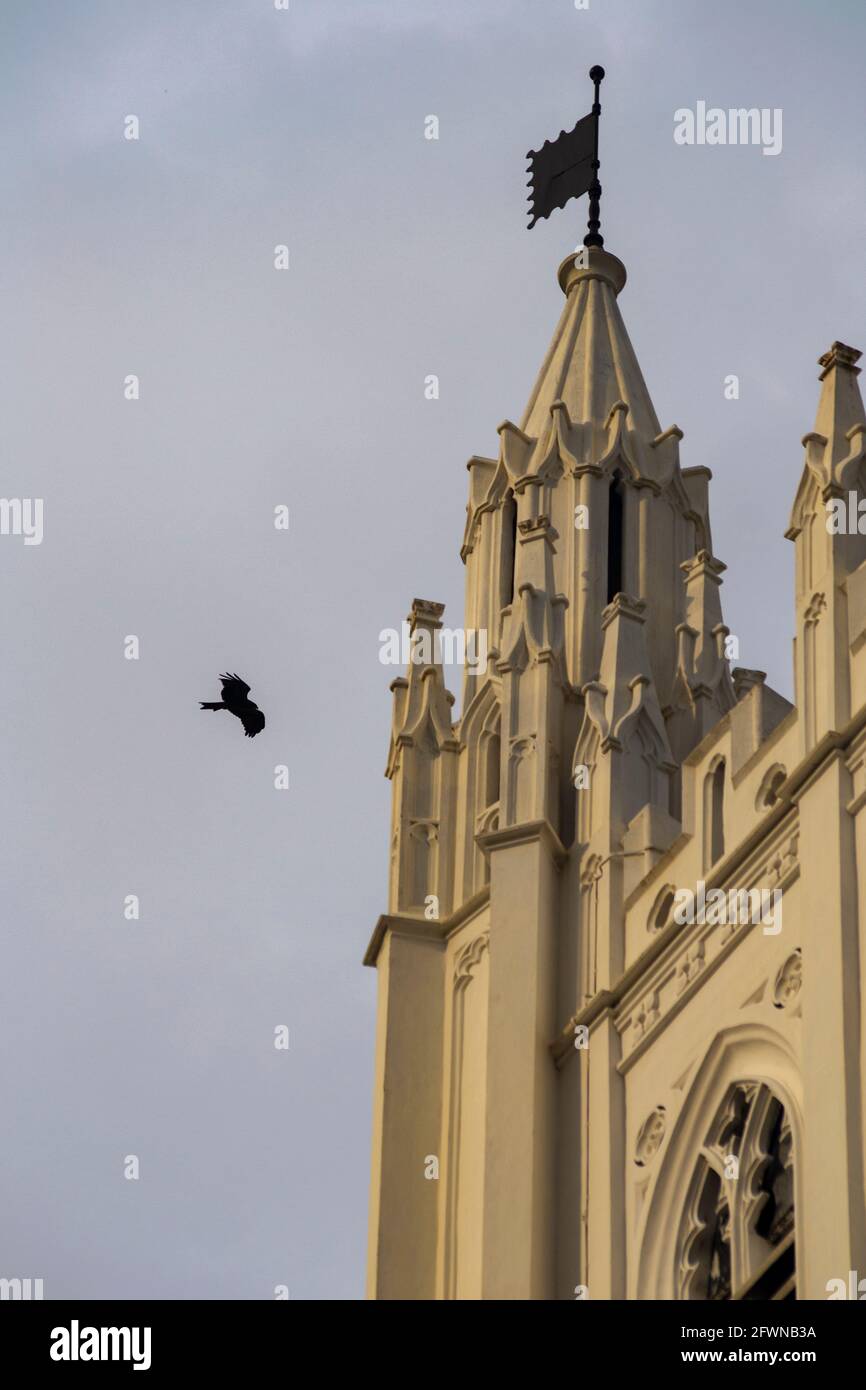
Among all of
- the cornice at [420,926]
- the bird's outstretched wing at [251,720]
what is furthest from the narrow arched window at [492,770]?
the bird's outstretched wing at [251,720]

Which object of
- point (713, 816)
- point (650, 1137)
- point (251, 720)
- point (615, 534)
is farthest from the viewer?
point (615, 534)

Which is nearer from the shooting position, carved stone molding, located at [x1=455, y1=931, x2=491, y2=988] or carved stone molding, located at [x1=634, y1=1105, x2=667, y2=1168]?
carved stone molding, located at [x1=634, y1=1105, x2=667, y2=1168]

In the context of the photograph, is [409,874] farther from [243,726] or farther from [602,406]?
[602,406]

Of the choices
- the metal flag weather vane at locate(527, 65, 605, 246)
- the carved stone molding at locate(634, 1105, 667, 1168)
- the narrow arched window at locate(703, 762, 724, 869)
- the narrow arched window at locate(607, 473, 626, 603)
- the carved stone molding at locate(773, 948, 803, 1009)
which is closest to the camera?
the carved stone molding at locate(773, 948, 803, 1009)

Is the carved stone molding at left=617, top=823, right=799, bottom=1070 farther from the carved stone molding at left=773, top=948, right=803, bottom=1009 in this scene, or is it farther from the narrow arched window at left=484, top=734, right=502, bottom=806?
the narrow arched window at left=484, top=734, right=502, bottom=806

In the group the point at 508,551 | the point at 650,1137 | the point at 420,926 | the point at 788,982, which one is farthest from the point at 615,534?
the point at 788,982

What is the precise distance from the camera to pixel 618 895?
34938mm

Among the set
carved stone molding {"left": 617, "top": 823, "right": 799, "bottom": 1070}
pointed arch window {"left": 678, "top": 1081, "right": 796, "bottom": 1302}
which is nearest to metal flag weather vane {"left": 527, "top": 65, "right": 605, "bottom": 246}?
carved stone molding {"left": 617, "top": 823, "right": 799, "bottom": 1070}

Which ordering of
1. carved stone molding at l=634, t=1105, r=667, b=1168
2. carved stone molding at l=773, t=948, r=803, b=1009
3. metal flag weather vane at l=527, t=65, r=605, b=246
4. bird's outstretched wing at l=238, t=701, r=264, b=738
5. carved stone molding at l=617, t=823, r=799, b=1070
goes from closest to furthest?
carved stone molding at l=773, t=948, r=803, b=1009 → carved stone molding at l=617, t=823, r=799, b=1070 → carved stone molding at l=634, t=1105, r=667, b=1168 → bird's outstretched wing at l=238, t=701, r=264, b=738 → metal flag weather vane at l=527, t=65, r=605, b=246

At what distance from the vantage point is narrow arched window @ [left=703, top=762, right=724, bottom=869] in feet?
109

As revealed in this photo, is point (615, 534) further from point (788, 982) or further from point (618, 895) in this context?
point (788, 982)

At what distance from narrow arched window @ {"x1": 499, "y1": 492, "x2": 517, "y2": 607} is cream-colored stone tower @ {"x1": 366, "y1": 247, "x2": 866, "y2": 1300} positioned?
0.03 metres

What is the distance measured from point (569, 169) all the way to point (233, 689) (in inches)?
397

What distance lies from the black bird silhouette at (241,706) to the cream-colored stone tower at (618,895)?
7.65 ft
